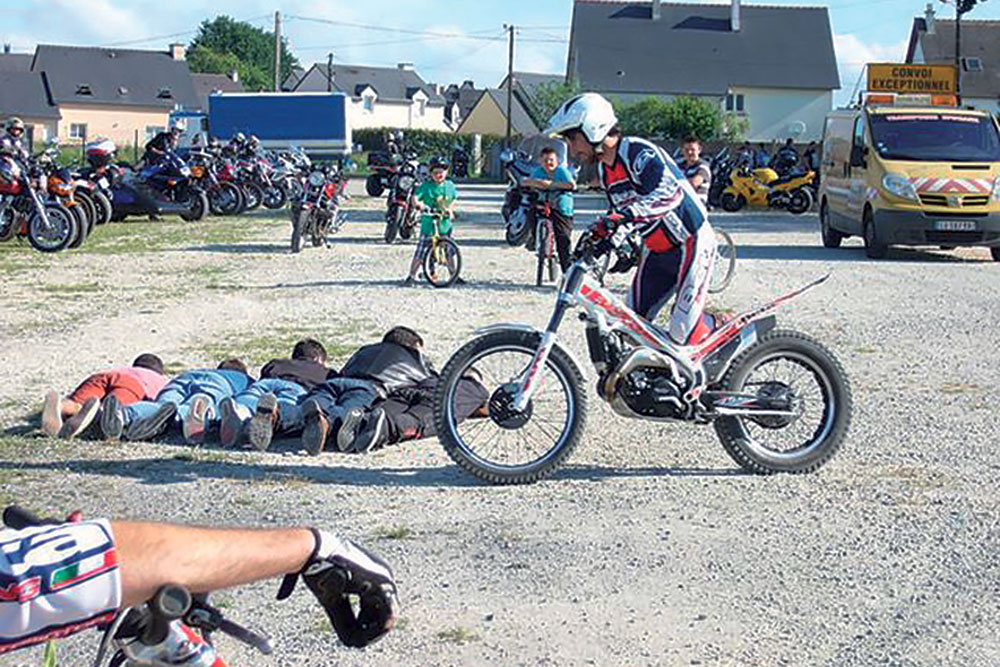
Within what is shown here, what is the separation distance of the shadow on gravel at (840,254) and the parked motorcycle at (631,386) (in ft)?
42.6

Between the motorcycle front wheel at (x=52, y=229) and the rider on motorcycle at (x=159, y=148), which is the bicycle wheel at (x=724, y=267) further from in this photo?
the rider on motorcycle at (x=159, y=148)

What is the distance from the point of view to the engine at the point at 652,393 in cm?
704

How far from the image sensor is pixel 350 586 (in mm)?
2305

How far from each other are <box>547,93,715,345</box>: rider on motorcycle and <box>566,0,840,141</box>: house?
7101 centimetres

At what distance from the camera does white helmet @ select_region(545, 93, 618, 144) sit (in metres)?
6.96

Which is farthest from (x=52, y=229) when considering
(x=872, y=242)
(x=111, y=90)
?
(x=111, y=90)

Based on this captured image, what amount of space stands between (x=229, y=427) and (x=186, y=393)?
1.53 ft

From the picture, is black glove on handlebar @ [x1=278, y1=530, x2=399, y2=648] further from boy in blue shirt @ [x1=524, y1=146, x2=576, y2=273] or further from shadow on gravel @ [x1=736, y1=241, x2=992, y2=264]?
shadow on gravel @ [x1=736, y1=241, x2=992, y2=264]

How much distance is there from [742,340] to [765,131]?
74.8 meters

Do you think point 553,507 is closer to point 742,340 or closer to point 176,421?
point 742,340

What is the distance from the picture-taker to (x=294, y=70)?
139750 mm

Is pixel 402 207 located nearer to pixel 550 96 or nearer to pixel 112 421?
pixel 112 421

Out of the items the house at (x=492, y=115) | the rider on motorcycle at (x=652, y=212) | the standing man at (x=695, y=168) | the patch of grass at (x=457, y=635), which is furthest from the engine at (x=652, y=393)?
the house at (x=492, y=115)

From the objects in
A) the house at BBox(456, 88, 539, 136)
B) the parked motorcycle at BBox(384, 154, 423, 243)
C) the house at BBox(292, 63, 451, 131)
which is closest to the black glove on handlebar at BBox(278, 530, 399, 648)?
the parked motorcycle at BBox(384, 154, 423, 243)
